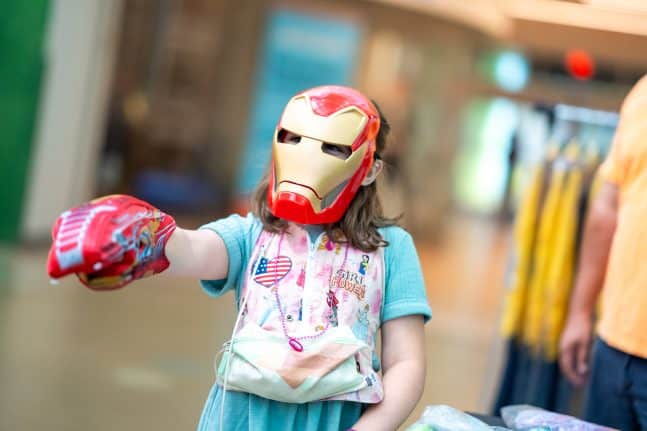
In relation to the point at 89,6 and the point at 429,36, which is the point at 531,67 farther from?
the point at 89,6

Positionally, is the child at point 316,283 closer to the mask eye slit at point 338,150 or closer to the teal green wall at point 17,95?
the mask eye slit at point 338,150

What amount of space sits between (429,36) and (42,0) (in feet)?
20.9

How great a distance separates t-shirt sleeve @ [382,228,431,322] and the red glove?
0.44 meters

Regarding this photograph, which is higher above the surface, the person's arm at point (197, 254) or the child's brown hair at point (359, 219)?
the child's brown hair at point (359, 219)

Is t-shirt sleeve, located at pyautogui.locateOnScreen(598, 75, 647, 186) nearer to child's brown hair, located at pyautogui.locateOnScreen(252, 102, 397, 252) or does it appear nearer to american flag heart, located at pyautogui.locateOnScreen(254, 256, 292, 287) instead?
child's brown hair, located at pyautogui.locateOnScreen(252, 102, 397, 252)

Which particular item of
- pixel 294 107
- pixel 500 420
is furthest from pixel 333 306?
pixel 500 420

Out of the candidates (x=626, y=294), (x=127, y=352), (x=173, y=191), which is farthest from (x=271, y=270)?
(x=173, y=191)

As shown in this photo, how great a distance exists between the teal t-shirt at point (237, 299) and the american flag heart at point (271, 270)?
57 millimetres

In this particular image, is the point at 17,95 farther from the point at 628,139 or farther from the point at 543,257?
the point at 628,139

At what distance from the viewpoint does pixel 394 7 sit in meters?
11.8

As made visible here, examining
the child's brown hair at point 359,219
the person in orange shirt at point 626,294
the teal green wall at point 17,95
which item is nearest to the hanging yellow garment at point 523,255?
the person in orange shirt at point 626,294

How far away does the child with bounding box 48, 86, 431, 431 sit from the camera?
1510 mm

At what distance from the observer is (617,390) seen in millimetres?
2107

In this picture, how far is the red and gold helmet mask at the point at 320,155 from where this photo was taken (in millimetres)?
1584
